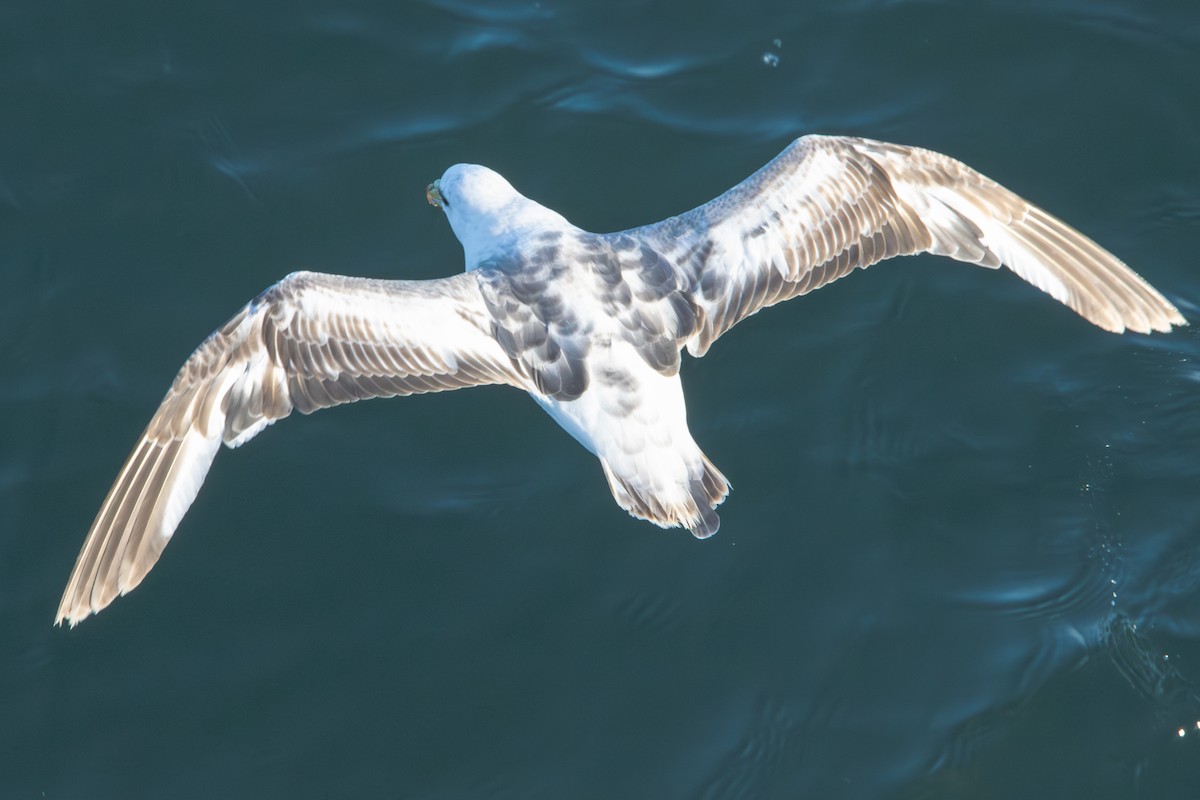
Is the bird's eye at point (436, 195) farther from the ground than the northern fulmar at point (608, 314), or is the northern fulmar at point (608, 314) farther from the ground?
the bird's eye at point (436, 195)

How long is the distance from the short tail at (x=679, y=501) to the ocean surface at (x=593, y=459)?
0.25 m

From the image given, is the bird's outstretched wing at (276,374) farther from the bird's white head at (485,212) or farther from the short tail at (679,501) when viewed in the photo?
the short tail at (679,501)

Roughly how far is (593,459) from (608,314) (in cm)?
91

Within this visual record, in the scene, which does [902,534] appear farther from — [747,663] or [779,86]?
[779,86]

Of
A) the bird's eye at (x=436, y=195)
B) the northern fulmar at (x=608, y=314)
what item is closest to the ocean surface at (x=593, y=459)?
the bird's eye at (x=436, y=195)

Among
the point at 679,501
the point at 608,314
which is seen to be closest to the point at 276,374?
the point at 608,314

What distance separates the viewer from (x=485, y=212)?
24.4 ft

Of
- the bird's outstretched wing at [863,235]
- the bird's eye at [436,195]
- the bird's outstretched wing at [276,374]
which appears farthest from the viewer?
the bird's eye at [436,195]

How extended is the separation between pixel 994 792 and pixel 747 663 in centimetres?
129

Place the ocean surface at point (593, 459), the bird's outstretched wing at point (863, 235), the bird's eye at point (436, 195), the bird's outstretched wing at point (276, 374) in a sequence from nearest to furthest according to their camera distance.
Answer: the ocean surface at point (593, 459) → the bird's outstretched wing at point (276, 374) → the bird's outstretched wing at point (863, 235) → the bird's eye at point (436, 195)

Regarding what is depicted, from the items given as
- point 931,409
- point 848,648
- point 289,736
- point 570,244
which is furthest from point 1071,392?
point 289,736

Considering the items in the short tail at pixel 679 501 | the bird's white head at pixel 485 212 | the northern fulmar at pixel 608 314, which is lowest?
the short tail at pixel 679 501

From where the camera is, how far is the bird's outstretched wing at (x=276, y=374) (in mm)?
6430

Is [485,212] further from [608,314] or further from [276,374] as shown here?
[276,374]
